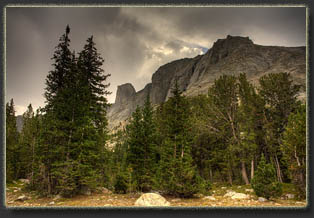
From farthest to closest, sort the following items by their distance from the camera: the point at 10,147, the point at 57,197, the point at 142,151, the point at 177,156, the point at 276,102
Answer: the point at 276,102
the point at 142,151
the point at 177,156
the point at 57,197
the point at 10,147

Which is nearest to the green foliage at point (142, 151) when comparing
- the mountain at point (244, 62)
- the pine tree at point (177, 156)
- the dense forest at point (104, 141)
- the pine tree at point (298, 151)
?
the dense forest at point (104, 141)

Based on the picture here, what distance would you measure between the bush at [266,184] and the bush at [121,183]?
205 inches

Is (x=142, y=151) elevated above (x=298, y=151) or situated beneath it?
situated beneath

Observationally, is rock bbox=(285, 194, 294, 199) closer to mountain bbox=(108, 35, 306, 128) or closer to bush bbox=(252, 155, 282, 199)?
bush bbox=(252, 155, 282, 199)

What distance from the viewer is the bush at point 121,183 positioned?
23.8 feet

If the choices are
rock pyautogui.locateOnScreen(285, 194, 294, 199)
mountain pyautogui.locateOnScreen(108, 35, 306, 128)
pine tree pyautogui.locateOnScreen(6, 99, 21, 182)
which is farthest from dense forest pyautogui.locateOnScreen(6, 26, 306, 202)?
mountain pyautogui.locateOnScreen(108, 35, 306, 128)

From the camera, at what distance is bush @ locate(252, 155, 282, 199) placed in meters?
5.50

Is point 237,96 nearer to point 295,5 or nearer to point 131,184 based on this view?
point 295,5

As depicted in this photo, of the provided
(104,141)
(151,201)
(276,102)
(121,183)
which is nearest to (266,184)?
(151,201)

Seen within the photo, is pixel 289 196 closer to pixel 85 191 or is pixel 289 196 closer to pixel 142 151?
pixel 142 151

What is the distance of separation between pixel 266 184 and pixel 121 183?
589cm

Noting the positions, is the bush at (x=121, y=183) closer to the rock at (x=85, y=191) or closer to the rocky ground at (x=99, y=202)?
the rock at (x=85, y=191)

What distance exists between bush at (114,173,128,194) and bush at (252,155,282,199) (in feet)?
17.1

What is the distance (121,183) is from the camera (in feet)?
24.6
